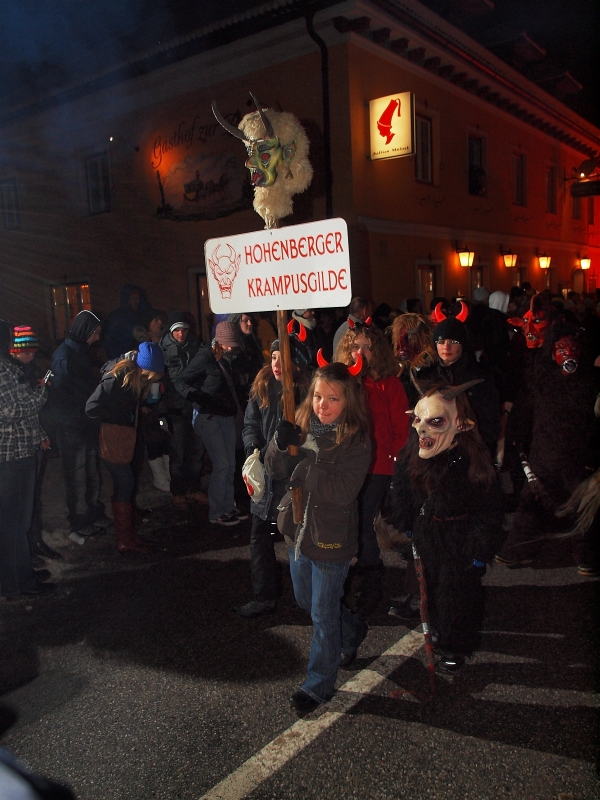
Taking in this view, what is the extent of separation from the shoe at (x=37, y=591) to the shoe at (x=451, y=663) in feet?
9.76

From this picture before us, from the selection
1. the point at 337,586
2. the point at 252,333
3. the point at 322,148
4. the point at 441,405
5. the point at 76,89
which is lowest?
the point at 337,586

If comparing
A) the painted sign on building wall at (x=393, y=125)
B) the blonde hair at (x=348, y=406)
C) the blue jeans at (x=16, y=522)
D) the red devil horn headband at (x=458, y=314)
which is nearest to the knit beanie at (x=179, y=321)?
the blue jeans at (x=16, y=522)

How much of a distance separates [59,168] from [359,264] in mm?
9737

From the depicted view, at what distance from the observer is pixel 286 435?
3.28 meters

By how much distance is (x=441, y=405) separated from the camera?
3.52 metres

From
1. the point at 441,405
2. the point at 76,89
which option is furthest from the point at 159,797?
the point at 76,89

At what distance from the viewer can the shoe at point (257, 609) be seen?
4.32 meters

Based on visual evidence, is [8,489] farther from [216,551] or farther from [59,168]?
[59,168]

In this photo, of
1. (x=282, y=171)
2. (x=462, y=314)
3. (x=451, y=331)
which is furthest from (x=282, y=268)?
(x=462, y=314)

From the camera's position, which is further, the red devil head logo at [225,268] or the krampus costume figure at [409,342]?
the krampus costume figure at [409,342]

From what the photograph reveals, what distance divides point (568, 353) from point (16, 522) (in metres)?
4.27

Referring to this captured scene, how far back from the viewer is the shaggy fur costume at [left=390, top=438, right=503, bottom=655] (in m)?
3.47

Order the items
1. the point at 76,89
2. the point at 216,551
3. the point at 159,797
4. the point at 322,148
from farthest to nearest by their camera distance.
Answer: the point at 76,89 < the point at 322,148 < the point at 216,551 < the point at 159,797

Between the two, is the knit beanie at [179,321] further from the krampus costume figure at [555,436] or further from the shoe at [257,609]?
the krampus costume figure at [555,436]
